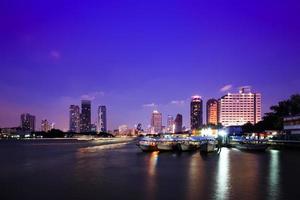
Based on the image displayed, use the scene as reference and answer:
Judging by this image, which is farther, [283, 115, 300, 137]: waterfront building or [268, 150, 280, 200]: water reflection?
[283, 115, 300, 137]: waterfront building

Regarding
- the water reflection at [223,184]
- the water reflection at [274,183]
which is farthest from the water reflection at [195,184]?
the water reflection at [274,183]

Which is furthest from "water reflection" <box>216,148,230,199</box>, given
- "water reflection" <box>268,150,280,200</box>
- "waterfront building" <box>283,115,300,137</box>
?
"waterfront building" <box>283,115,300,137</box>

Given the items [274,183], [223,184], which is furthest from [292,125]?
[223,184]

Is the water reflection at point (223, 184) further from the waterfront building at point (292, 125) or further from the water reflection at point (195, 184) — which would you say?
the waterfront building at point (292, 125)

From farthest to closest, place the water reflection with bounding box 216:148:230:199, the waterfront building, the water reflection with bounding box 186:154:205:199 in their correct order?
the waterfront building
the water reflection with bounding box 186:154:205:199
the water reflection with bounding box 216:148:230:199

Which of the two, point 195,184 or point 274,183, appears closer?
point 195,184

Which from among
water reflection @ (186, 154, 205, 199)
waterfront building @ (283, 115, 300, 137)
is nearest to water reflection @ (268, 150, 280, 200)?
water reflection @ (186, 154, 205, 199)

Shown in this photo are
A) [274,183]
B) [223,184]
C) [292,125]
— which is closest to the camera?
[223,184]

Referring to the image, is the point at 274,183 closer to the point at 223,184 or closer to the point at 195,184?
the point at 223,184

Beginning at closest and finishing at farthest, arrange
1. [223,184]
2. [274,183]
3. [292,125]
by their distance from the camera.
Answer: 1. [223,184]
2. [274,183]
3. [292,125]

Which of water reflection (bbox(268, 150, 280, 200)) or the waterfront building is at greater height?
the waterfront building

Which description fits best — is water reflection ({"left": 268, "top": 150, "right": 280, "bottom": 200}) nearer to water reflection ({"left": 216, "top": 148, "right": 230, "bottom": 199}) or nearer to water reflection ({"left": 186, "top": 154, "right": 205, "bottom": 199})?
water reflection ({"left": 216, "top": 148, "right": 230, "bottom": 199})

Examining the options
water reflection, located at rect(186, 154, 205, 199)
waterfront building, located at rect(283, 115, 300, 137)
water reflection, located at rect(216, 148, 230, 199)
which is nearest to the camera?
water reflection, located at rect(216, 148, 230, 199)

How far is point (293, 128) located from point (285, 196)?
86.7 m
